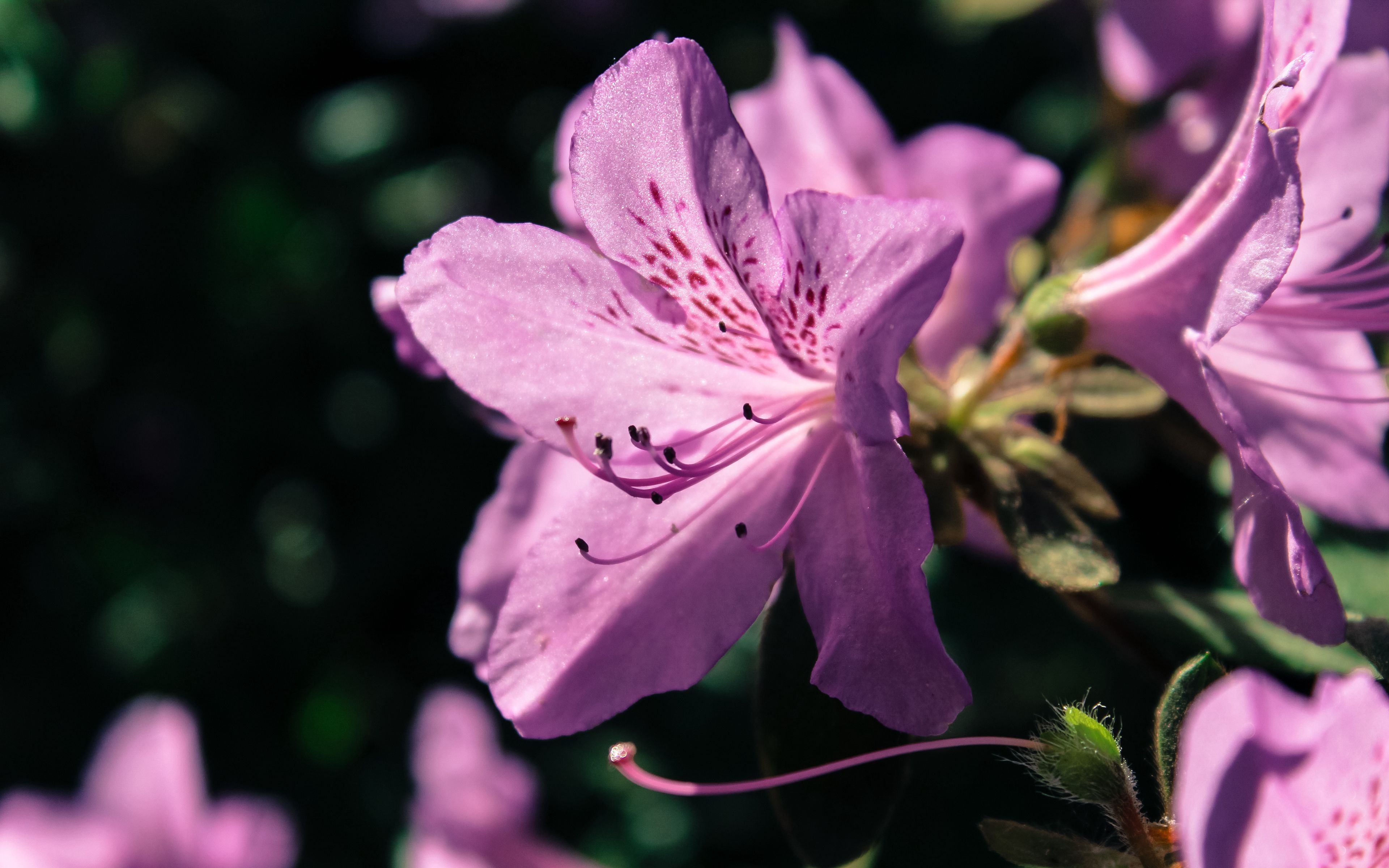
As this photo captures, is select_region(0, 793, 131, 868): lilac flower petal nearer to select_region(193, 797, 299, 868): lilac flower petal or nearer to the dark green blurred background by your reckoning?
select_region(193, 797, 299, 868): lilac flower petal

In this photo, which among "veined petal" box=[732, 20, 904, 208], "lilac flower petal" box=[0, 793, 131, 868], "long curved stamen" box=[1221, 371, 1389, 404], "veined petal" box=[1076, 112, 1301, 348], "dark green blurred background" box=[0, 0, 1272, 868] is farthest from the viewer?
"dark green blurred background" box=[0, 0, 1272, 868]

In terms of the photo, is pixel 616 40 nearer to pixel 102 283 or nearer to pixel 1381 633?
pixel 102 283

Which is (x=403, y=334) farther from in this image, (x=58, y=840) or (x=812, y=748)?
(x=58, y=840)

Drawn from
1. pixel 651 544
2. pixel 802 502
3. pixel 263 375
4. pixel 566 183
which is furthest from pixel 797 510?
pixel 263 375

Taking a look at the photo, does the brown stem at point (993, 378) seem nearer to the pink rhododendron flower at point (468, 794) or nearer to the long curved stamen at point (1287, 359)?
the long curved stamen at point (1287, 359)

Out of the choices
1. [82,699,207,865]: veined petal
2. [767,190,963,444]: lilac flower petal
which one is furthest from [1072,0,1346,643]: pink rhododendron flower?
[82,699,207,865]: veined petal

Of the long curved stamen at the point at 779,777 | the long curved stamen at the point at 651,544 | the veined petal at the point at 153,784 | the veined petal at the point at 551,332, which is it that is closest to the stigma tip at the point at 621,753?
the long curved stamen at the point at 779,777
